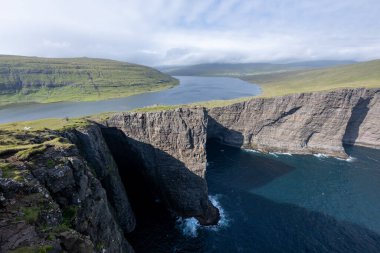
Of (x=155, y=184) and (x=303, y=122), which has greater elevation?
(x=303, y=122)

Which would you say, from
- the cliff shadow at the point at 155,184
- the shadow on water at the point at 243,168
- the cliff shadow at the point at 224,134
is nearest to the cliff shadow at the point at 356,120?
the shadow on water at the point at 243,168

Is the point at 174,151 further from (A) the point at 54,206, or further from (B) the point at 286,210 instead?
(A) the point at 54,206

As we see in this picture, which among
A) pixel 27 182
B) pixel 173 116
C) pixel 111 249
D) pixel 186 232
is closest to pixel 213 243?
pixel 186 232

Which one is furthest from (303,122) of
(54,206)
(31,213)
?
(31,213)

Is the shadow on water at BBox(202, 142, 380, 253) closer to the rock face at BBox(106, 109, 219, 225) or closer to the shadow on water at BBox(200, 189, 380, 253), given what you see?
the shadow on water at BBox(200, 189, 380, 253)

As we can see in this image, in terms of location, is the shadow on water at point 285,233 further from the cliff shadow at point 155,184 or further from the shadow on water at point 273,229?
the cliff shadow at point 155,184

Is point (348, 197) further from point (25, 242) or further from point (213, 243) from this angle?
point (25, 242)

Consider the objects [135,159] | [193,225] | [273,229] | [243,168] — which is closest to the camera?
[273,229]
